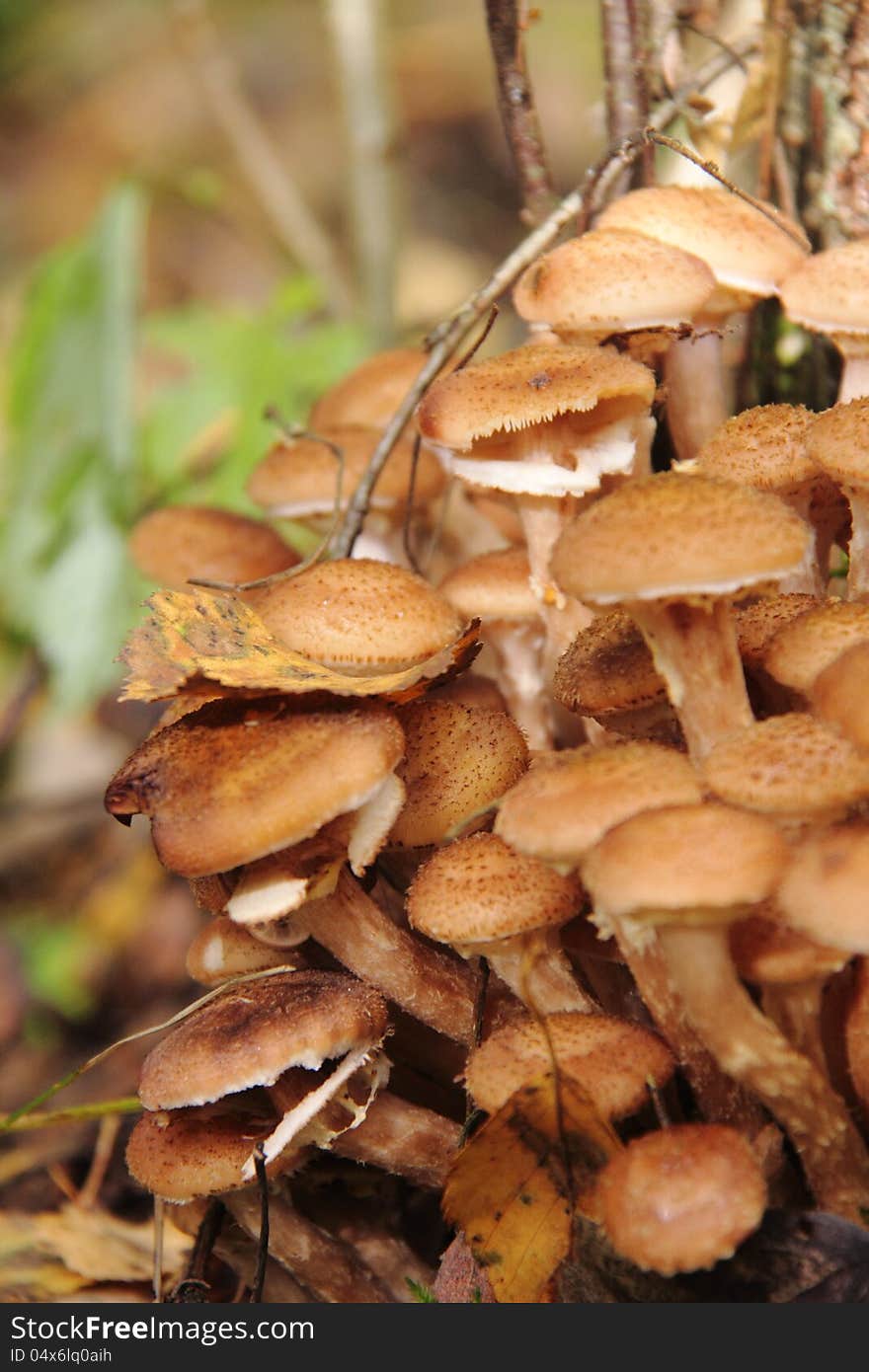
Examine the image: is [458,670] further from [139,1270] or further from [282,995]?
[139,1270]

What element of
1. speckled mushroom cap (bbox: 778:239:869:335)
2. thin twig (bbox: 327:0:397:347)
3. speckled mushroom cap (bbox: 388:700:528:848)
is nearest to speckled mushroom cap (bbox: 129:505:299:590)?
speckled mushroom cap (bbox: 388:700:528:848)

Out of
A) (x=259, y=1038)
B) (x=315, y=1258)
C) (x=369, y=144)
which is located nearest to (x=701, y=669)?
(x=259, y=1038)

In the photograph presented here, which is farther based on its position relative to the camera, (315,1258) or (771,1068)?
(315,1258)

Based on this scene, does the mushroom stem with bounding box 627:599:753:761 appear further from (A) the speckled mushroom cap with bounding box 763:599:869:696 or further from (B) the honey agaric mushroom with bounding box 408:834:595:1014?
(B) the honey agaric mushroom with bounding box 408:834:595:1014

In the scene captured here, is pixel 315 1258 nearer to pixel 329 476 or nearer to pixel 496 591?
pixel 496 591

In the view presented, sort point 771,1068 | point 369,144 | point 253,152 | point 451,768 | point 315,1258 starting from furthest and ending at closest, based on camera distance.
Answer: point 253,152 < point 369,144 < point 315,1258 < point 451,768 < point 771,1068

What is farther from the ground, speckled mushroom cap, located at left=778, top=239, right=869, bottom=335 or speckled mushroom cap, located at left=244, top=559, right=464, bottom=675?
speckled mushroom cap, located at left=778, top=239, right=869, bottom=335
